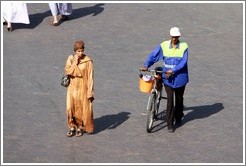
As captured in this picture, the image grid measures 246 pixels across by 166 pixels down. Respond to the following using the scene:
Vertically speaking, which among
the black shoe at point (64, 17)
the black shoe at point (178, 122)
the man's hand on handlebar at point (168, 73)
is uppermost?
the man's hand on handlebar at point (168, 73)

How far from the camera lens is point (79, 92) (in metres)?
12.6

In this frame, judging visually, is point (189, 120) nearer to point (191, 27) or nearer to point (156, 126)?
point (156, 126)

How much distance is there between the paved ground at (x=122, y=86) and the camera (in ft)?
40.8

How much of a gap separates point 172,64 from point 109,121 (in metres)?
1.49

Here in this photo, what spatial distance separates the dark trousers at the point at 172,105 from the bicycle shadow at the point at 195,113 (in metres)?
0.28

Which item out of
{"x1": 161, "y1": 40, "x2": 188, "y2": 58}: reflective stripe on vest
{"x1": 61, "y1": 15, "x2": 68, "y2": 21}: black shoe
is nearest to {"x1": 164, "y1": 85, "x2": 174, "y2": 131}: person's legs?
{"x1": 161, "y1": 40, "x2": 188, "y2": 58}: reflective stripe on vest

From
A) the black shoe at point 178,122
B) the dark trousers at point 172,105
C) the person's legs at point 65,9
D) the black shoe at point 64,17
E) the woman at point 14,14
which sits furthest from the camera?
the black shoe at point 64,17

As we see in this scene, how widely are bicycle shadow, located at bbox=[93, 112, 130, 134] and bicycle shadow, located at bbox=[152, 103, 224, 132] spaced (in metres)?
0.54

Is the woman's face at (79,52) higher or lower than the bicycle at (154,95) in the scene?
higher

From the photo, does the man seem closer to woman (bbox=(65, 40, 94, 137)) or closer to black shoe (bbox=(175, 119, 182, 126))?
black shoe (bbox=(175, 119, 182, 126))

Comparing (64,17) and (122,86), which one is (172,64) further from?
(64,17)

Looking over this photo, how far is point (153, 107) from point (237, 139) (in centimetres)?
132

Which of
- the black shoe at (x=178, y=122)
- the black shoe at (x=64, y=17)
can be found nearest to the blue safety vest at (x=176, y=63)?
the black shoe at (x=178, y=122)

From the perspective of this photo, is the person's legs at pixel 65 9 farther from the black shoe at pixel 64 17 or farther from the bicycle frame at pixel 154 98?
the bicycle frame at pixel 154 98
